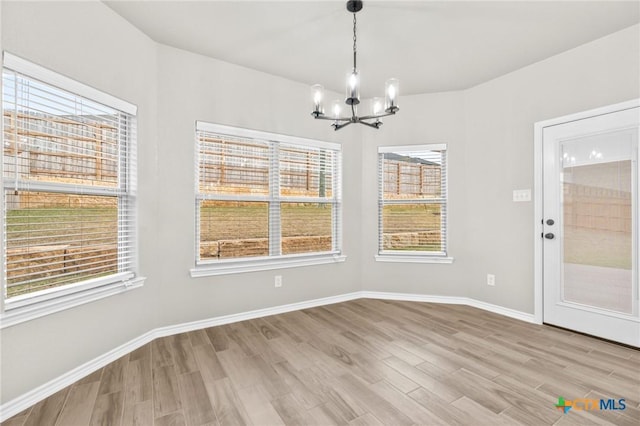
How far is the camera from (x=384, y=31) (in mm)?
2580

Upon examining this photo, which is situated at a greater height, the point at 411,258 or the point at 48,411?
the point at 411,258

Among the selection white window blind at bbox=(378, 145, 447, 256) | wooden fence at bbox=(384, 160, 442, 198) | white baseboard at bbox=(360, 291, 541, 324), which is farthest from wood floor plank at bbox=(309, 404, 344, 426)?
wooden fence at bbox=(384, 160, 442, 198)

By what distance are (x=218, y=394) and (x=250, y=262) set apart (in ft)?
4.96

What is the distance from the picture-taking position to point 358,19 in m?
2.42

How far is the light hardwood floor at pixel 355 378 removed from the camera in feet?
5.61

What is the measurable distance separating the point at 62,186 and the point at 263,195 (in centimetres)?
175

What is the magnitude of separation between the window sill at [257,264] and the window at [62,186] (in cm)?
64

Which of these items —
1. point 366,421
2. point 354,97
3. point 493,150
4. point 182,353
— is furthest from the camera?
point 493,150

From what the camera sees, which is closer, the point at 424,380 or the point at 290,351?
the point at 424,380

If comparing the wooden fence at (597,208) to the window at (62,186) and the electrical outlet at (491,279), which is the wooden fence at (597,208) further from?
the window at (62,186)

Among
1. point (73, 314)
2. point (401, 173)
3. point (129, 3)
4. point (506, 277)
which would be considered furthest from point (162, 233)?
point (506, 277)

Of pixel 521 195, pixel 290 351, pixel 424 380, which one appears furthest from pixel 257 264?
pixel 521 195

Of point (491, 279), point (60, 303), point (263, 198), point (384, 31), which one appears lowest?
point (491, 279)

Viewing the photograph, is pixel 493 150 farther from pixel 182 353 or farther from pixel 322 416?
pixel 182 353
